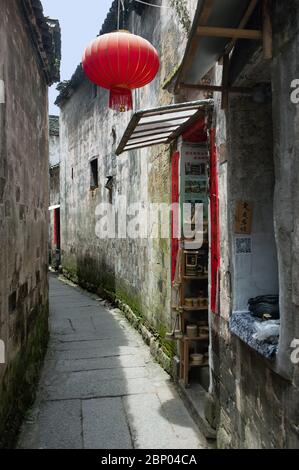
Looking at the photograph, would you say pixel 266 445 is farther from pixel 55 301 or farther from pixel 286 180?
pixel 55 301

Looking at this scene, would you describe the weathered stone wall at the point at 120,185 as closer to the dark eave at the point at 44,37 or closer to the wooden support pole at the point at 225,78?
the dark eave at the point at 44,37

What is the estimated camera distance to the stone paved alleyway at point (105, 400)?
4.21m

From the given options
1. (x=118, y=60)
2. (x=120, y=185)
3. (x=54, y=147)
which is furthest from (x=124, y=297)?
(x=54, y=147)

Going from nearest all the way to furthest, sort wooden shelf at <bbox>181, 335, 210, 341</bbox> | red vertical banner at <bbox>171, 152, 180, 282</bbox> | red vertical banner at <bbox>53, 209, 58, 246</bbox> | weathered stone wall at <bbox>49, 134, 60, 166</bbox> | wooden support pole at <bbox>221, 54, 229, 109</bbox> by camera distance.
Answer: wooden support pole at <bbox>221, 54, 229, 109</bbox>, wooden shelf at <bbox>181, 335, 210, 341</bbox>, red vertical banner at <bbox>171, 152, 180, 282</bbox>, red vertical banner at <bbox>53, 209, 58, 246</bbox>, weathered stone wall at <bbox>49, 134, 60, 166</bbox>

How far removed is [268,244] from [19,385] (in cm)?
323

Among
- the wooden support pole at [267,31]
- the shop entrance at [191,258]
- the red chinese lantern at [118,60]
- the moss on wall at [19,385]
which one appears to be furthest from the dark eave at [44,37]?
the moss on wall at [19,385]

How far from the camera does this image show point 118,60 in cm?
426

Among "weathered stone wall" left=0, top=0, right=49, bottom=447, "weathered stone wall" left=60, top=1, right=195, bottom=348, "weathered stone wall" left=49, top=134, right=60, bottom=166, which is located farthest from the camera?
"weathered stone wall" left=49, top=134, right=60, bottom=166

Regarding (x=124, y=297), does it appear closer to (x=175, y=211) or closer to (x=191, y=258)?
(x=175, y=211)

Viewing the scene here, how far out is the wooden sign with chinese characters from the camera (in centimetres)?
339

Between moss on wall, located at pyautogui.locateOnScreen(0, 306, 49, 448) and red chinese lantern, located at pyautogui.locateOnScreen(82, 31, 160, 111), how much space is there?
322 centimetres

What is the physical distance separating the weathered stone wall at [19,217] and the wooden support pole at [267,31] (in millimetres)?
2554

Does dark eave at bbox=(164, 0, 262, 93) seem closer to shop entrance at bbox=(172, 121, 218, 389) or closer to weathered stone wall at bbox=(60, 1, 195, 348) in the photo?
shop entrance at bbox=(172, 121, 218, 389)

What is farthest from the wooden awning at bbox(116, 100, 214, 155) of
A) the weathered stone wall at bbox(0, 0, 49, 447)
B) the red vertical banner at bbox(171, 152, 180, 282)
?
the weathered stone wall at bbox(0, 0, 49, 447)
